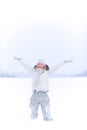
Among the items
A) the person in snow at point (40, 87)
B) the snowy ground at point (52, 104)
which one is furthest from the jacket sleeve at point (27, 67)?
the snowy ground at point (52, 104)

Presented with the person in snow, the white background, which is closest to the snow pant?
the person in snow

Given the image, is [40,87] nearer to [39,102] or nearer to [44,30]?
[39,102]

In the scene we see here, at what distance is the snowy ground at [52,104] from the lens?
1.24 m

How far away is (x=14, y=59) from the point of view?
4.79 ft

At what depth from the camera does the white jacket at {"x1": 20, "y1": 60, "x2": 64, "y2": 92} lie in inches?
51.9

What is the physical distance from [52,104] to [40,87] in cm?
11

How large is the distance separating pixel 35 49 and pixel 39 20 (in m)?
0.13

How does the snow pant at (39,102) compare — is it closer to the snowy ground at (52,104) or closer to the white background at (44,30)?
the snowy ground at (52,104)

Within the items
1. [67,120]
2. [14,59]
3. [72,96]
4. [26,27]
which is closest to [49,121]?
[67,120]

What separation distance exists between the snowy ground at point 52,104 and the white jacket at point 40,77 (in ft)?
0.31

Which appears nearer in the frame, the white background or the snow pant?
the snow pant

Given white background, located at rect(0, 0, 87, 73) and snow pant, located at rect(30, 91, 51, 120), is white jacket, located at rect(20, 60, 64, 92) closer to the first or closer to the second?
snow pant, located at rect(30, 91, 51, 120)

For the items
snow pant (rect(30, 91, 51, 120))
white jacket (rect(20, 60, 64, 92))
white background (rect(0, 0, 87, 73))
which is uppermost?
white background (rect(0, 0, 87, 73))

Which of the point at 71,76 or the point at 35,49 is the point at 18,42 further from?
the point at 71,76
